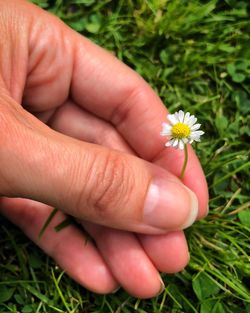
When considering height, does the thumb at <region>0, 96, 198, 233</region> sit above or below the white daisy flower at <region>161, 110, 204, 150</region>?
below

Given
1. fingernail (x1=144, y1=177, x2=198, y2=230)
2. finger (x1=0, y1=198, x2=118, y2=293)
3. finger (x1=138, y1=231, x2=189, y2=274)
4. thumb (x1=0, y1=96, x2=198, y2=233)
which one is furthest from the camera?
finger (x1=0, y1=198, x2=118, y2=293)

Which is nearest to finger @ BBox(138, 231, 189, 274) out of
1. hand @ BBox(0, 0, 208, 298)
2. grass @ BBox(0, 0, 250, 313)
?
hand @ BBox(0, 0, 208, 298)

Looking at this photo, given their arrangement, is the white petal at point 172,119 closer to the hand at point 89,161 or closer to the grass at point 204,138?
the hand at point 89,161

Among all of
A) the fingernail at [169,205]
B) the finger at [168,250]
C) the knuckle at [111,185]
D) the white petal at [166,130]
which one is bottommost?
the finger at [168,250]

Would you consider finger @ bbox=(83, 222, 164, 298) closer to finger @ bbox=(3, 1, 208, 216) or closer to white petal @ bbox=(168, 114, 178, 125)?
finger @ bbox=(3, 1, 208, 216)

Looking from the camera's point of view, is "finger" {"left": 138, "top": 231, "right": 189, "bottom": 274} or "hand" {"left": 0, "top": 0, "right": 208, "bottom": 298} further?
"finger" {"left": 138, "top": 231, "right": 189, "bottom": 274}

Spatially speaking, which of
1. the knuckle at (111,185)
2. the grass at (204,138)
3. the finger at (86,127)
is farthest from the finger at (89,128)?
the knuckle at (111,185)

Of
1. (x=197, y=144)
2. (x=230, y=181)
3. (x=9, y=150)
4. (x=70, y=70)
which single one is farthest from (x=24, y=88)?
(x=230, y=181)
